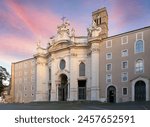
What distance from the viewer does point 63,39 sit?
880cm

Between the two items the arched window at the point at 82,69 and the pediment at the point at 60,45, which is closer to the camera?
the pediment at the point at 60,45

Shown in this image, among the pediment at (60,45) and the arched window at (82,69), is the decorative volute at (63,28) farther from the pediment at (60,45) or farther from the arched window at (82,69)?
the arched window at (82,69)

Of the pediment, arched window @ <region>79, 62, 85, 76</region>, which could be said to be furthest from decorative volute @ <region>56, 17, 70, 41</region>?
arched window @ <region>79, 62, 85, 76</region>

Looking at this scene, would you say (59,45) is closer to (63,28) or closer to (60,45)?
(60,45)

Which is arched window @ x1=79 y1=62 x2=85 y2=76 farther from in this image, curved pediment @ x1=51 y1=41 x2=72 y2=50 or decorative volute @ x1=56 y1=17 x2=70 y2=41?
decorative volute @ x1=56 y1=17 x2=70 y2=41

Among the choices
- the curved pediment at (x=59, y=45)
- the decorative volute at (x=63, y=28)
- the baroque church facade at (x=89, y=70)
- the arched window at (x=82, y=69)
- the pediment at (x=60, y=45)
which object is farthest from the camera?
the arched window at (x=82, y=69)

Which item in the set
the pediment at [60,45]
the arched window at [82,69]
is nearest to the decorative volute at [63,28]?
the pediment at [60,45]

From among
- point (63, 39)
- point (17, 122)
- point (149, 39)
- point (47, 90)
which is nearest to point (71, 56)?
point (63, 39)

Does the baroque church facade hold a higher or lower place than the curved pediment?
lower

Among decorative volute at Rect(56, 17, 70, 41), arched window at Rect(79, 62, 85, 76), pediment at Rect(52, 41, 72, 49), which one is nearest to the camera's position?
decorative volute at Rect(56, 17, 70, 41)

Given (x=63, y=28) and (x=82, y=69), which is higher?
(x=63, y=28)

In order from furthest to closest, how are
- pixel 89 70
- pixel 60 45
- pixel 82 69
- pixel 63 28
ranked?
pixel 82 69
pixel 89 70
pixel 60 45
pixel 63 28

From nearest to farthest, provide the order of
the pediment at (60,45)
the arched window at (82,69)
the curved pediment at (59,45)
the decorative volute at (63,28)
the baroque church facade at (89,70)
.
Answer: the decorative volute at (63,28) → the baroque church facade at (89,70) → the curved pediment at (59,45) → the pediment at (60,45) → the arched window at (82,69)

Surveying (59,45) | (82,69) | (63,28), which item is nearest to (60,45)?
(59,45)
